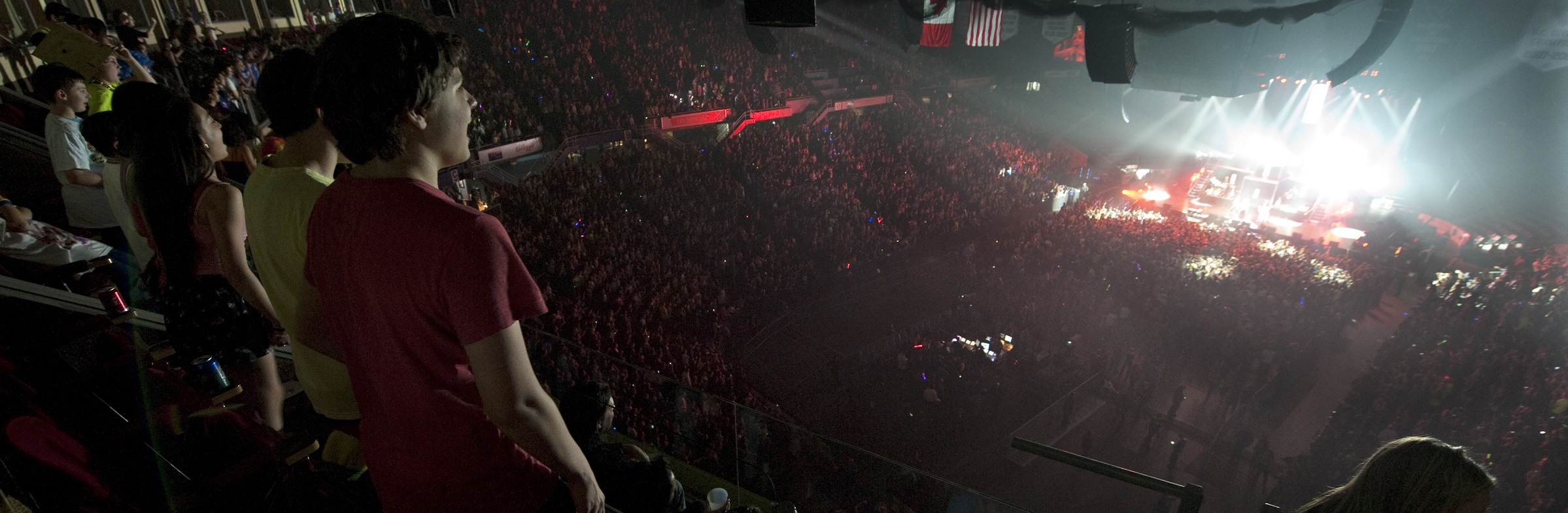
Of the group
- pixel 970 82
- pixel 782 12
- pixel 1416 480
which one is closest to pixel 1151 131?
pixel 970 82

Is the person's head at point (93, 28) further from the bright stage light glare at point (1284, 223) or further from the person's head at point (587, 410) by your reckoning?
the bright stage light glare at point (1284, 223)

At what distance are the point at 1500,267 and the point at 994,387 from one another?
1260 centimetres

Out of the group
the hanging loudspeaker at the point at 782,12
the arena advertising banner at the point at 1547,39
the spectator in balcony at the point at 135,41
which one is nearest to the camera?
the hanging loudspeaker at the point at 782,12

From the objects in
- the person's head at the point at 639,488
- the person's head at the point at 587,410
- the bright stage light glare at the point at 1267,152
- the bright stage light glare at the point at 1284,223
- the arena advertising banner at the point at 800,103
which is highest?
the person's head at the point at 587,410

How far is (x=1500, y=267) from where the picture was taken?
12.3m

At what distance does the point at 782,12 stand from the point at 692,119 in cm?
947

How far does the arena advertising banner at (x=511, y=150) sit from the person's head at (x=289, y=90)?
10.3 m

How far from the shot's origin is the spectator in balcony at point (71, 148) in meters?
3.78

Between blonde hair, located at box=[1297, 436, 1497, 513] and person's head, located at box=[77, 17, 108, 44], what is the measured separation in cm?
1026

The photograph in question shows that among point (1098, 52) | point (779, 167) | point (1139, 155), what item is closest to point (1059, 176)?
point (1139, 155)

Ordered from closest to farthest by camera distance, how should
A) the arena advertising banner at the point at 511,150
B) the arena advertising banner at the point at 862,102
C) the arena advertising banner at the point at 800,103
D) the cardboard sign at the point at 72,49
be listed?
the cardboard sign at the point at 72,49 < the arena advertising banner at the point at 511,150 < the arena advertising banner at the point at 800,103 < the arena advertising banner at the point at 862,102

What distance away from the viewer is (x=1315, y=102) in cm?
2175

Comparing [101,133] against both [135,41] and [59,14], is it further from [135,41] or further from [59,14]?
[135,41]

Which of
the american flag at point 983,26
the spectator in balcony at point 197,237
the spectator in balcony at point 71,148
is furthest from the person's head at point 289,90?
the american flag at point 983,26
